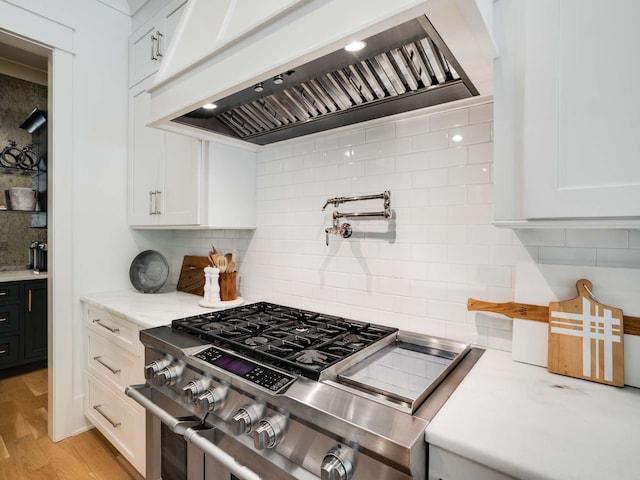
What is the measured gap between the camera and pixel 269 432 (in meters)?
0.93

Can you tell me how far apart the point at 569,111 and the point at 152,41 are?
2.42 m

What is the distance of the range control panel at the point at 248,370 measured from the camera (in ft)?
3.27

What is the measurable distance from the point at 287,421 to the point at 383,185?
1027mm

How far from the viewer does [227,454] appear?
3.47 feet

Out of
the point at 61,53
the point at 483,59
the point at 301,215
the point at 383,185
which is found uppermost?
the point at 61,53

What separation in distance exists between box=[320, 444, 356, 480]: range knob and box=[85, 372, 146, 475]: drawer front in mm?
1318

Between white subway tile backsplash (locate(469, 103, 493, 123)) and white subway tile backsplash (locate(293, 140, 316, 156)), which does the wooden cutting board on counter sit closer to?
white subway tile backsplash (locate(469, 103, 493, 123))

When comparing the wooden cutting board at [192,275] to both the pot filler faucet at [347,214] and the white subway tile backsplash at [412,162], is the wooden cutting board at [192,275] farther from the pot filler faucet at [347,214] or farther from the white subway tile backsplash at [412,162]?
the white subway tile backsplash at [412,162]

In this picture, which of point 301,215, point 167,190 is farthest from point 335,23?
point 167,190

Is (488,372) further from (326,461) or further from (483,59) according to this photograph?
(483,59)

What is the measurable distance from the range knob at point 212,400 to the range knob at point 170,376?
0.73 ft

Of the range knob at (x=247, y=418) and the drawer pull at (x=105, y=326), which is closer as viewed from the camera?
the range knob at (x=247, y=418)

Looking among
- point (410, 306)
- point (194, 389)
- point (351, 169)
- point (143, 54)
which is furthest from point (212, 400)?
point (143, 54)

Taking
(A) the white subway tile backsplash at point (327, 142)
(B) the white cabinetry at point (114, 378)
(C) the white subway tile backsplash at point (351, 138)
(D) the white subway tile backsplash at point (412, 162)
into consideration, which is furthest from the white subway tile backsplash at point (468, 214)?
(B) the white cabinetry at point (114, 378)
